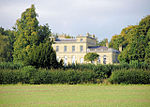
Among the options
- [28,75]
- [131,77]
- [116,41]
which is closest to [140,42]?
[131,77]

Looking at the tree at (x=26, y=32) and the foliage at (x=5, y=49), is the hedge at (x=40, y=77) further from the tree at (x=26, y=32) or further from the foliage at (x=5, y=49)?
the foliage at (x=5, y=49)

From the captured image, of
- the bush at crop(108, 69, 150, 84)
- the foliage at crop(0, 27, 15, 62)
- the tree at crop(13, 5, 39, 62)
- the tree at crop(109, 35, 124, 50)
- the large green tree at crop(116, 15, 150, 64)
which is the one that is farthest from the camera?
the tree at crop(109, 35, 124, 50)

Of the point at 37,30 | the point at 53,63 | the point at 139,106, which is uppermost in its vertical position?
the point at 37,30

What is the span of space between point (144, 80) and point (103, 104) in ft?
49.3

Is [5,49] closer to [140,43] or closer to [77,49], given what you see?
[140,43]

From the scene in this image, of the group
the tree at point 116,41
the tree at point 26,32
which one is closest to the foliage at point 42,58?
the tree at point 26,32

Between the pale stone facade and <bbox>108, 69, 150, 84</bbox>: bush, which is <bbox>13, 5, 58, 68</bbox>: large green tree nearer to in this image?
<bbox>108, 69, 150, 84</bbox>: bush

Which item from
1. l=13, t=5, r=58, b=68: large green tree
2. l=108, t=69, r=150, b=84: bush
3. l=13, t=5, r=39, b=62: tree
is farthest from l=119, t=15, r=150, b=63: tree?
l=108, t=69, r=150, b=84: bush

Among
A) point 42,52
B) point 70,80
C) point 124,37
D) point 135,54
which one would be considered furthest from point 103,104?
point 124,37

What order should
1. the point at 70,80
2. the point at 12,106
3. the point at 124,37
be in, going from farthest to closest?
the point at 124,37 → the point at 70,80 → the point at 12,106

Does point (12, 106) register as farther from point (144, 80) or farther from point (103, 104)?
point (144, 80)

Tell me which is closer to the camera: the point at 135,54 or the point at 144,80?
the point at 144,80

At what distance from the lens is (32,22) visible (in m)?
46.5

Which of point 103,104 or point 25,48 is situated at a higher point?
point 25,48
